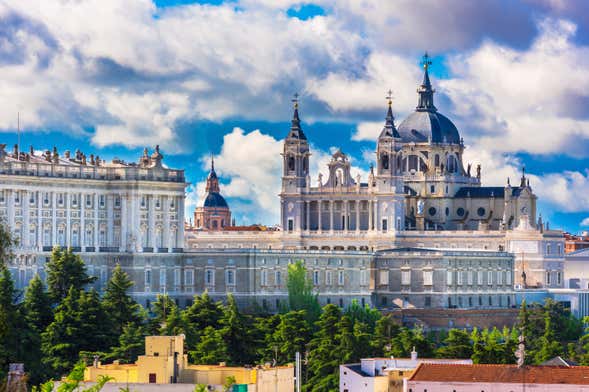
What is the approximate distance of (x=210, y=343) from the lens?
12175cm

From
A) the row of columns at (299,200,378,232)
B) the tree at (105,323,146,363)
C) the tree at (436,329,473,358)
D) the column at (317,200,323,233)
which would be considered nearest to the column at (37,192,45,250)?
the tree at (105,323,146,363)

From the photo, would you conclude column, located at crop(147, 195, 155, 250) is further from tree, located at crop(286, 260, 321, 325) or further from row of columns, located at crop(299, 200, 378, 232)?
row of columns, located at crop(299, 200, 378, 232)

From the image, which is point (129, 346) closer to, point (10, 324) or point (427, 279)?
point (10, 324)

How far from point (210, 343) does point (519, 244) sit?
248 ft

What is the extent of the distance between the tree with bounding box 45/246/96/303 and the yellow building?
144ft

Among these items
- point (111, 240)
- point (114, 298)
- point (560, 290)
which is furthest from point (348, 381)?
point (560, 290)

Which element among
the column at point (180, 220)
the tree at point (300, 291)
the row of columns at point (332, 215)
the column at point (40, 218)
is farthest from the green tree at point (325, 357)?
the row of columns at point (332, 215)

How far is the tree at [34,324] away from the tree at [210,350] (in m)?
8.10

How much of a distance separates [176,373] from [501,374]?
13.1 meters

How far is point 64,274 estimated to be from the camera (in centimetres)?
14300

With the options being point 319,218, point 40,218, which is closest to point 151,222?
point 40,218

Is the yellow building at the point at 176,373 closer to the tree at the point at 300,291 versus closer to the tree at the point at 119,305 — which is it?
the tree at the point at 119,305

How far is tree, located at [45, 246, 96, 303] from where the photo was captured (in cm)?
14088

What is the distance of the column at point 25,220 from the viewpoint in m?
152
